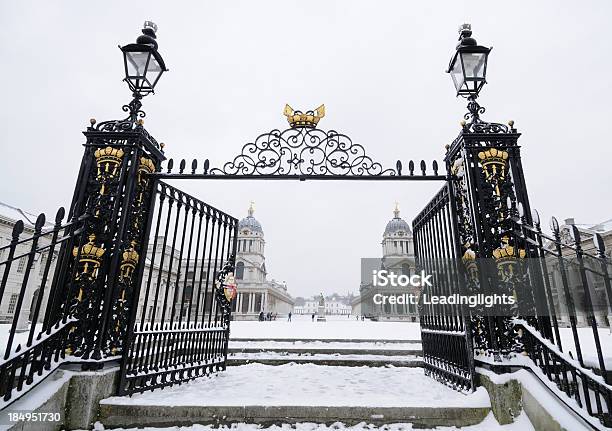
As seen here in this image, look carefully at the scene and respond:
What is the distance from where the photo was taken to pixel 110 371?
4.31 metres

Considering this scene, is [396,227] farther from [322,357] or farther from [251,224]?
[322,357]

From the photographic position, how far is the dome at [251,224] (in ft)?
243

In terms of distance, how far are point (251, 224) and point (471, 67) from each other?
71239mm

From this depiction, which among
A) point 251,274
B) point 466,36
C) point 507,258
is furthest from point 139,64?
point 251,274

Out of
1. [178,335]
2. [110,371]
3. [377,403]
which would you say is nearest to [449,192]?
[377,403]

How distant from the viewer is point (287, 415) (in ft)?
12.7

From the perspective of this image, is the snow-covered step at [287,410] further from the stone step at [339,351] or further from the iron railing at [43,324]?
the stone step at [339,351]

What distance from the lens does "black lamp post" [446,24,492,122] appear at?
5.20m

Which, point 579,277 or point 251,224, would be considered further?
point 251,224

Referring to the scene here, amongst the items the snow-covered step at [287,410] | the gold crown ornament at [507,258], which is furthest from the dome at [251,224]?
the gold crown ornament at [507,258]

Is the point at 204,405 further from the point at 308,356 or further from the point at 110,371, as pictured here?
the point at 308,356

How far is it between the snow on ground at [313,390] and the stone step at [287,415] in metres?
0.06

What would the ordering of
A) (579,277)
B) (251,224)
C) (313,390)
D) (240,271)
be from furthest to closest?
(251,224)
(240,271)
(579,277)
(313,390)

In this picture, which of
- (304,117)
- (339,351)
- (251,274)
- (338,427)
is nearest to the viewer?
(338,427)
